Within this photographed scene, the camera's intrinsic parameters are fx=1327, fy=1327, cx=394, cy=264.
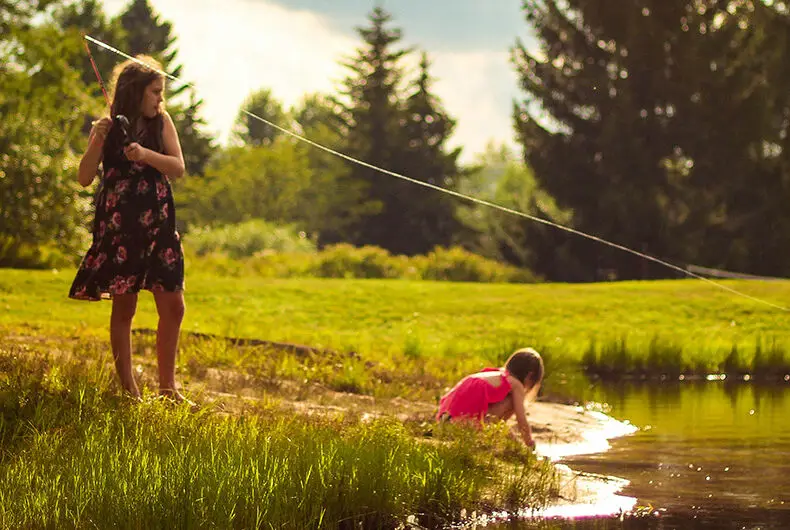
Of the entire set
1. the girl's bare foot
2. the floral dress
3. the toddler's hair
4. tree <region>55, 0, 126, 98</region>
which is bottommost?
the girl's bare foot

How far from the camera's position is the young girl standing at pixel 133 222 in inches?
309

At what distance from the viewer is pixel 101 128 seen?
7867mm

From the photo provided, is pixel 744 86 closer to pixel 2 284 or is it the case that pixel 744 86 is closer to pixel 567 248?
pixel 567 248

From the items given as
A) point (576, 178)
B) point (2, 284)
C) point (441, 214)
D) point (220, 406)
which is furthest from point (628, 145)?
point (220, 406)

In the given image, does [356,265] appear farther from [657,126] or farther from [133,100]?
[133,100]

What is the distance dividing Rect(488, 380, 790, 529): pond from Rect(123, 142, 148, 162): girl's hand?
3.09 m

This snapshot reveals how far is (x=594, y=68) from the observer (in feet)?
131

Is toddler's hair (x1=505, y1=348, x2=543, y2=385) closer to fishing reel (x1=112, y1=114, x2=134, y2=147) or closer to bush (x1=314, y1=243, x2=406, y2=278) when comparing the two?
fishing reel (x1=112, y1=114, x2=134, y2=147)

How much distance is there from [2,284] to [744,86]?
81.2 ft

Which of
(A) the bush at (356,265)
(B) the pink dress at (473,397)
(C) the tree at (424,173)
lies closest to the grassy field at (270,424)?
(B) the pink dress at (473,397)

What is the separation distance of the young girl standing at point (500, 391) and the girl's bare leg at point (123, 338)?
7.37 feet

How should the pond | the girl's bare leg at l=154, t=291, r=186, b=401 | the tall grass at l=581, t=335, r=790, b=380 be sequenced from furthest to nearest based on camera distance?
the tall grass at l=581, t=335, r=790, b=380 < the girl's bare leg at l=154, t=291, r=186, b=401 < the pond

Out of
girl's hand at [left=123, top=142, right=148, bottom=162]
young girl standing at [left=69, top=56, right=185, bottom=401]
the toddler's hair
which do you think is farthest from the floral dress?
the toddler's hair

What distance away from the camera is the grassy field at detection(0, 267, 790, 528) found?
547 cm
